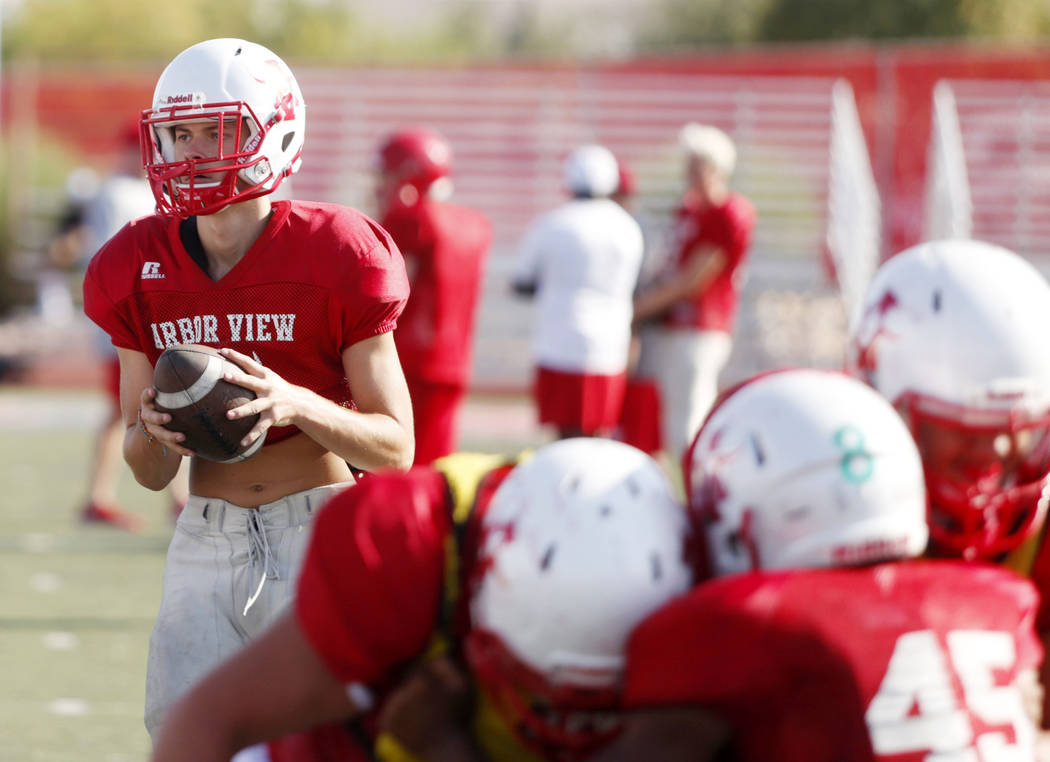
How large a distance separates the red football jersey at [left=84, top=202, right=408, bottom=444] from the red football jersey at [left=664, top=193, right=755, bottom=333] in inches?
166

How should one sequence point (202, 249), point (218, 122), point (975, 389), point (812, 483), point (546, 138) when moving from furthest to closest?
point (546, 138), point (202, 249), point (218, 122), point (975, 389), point (812, 483)

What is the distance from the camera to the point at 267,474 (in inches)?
112

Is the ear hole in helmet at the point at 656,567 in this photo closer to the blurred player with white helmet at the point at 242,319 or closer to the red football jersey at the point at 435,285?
the blurred player with white helmet at the point at 242,319

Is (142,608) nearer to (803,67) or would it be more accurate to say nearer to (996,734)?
(996,734)

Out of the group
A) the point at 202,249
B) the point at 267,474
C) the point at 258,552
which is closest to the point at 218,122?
the point at 202,249

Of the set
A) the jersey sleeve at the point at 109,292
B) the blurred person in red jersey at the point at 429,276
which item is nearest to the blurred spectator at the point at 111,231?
the blurred person in red jersey at the point at 429,276

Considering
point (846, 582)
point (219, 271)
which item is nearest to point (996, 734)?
point (846, 582)

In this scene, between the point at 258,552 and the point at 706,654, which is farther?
the point at 258,552

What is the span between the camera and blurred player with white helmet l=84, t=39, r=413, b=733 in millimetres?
2740

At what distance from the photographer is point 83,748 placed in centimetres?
398

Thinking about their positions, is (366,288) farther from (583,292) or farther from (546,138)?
(546,138)

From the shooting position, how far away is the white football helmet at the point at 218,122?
2723 millimetres

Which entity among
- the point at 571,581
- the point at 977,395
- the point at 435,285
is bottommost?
the point at 435,285

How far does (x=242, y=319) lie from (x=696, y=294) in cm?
435
